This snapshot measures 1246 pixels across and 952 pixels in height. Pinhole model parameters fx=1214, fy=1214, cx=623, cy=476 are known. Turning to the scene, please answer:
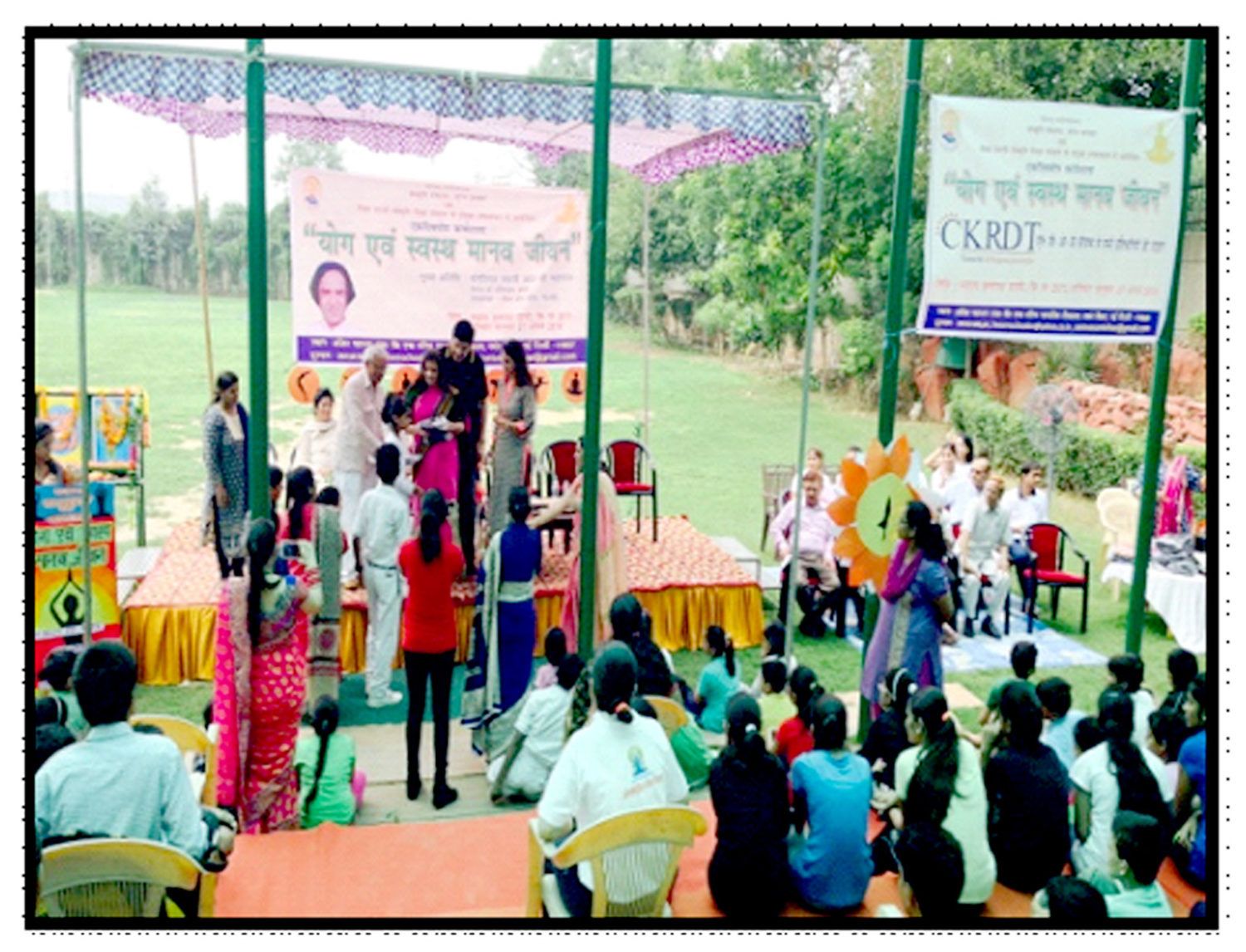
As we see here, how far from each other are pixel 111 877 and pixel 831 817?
2.20 meters

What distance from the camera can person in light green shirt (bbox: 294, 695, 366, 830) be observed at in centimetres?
491

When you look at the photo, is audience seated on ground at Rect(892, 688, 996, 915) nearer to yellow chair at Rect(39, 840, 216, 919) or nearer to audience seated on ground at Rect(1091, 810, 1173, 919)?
audience seated on ground at Rect(1091, 810, 1173, 919)

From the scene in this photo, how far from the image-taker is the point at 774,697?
17.5 feet

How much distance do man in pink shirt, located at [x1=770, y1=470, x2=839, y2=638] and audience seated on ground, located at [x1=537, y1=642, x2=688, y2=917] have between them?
4332 mm

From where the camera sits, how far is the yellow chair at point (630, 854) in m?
3.58

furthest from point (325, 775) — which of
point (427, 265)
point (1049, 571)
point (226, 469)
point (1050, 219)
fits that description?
point (1049, 571)

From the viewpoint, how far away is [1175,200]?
18.9 ft

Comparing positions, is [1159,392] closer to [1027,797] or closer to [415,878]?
[1027,797]

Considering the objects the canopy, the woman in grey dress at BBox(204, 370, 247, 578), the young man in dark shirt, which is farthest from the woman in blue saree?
the canopy

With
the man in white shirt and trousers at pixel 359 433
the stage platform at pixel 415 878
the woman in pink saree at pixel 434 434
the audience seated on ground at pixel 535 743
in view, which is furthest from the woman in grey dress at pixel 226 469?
the stage platform at pixel 415 878

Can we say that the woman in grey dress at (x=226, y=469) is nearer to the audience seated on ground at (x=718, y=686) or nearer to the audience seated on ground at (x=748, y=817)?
the audience seated on ground at (x=718, y=686)

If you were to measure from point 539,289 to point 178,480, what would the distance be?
251 inches

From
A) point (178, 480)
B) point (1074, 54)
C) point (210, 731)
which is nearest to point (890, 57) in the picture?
point (1074, 54)

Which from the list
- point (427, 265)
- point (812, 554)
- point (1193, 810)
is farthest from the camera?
point (812, 554)
